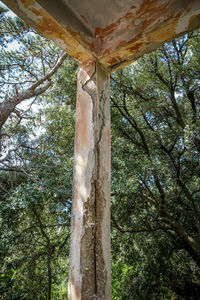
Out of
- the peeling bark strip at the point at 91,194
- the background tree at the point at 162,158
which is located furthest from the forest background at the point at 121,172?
the peeling bark strip at the point at 91,194

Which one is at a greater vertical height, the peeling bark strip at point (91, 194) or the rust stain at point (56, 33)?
the rust stain at point (56, 33)

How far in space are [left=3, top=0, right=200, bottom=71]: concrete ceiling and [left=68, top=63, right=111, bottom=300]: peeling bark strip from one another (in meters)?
0.18

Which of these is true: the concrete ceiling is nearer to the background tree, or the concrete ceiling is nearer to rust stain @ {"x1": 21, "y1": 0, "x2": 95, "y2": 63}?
rust stain @ {"x1": 21, "y1": 0, "x2": 95, "y2": 63}

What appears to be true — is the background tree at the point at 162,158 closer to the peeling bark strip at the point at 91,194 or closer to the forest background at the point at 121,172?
the forest background at the point at 121,172

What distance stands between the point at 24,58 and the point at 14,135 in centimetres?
212

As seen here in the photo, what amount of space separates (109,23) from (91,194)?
1.27 m

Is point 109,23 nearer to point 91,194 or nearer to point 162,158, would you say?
point 91,194

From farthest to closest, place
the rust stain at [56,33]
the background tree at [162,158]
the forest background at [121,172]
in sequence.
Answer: the background tree at [162,158] < the forest background at [121,172] < the rust stain at [56,33]

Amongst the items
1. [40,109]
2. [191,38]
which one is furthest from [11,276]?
[191,38]

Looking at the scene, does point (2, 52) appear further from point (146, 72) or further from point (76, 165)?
point (76, 165)

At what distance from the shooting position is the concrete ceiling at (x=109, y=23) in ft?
4.07

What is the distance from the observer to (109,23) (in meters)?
1.50

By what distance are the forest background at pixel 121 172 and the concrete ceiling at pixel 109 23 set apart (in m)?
2.30

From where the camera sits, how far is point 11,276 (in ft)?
12.5
